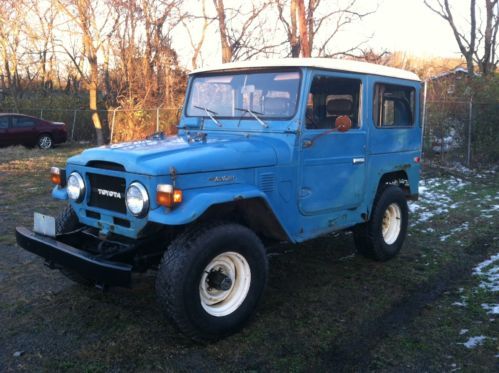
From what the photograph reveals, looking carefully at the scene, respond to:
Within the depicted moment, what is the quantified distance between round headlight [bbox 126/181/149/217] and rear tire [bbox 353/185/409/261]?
2834 millimetres

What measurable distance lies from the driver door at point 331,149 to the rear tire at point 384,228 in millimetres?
480

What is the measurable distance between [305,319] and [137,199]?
173 cm

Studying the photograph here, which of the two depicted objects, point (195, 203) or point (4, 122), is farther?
point (4, 122)

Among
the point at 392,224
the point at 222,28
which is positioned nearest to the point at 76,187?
the point at 392,224

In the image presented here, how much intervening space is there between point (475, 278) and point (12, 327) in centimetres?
438

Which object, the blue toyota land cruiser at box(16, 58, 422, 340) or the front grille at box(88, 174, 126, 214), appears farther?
the front grille at box(88, 174, 126, 214)

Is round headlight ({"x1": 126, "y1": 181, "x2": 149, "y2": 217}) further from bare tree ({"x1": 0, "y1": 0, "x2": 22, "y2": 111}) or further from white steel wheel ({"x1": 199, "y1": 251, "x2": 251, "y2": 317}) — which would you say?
bare tree ({"x1": 0, "y1": 0, "x2": 22, "y2": 111})

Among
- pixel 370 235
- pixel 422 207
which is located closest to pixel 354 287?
pixel 370 235

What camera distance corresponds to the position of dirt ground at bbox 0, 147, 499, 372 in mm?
3270

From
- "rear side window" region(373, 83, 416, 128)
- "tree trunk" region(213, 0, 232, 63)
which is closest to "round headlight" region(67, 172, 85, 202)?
"rear side window" region(373, 83, 416, 128)

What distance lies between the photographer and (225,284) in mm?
3510

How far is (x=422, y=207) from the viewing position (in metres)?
8.20

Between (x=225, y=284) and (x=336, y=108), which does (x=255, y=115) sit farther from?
(x=225, y=284)

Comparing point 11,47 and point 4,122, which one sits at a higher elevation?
point 11,47
